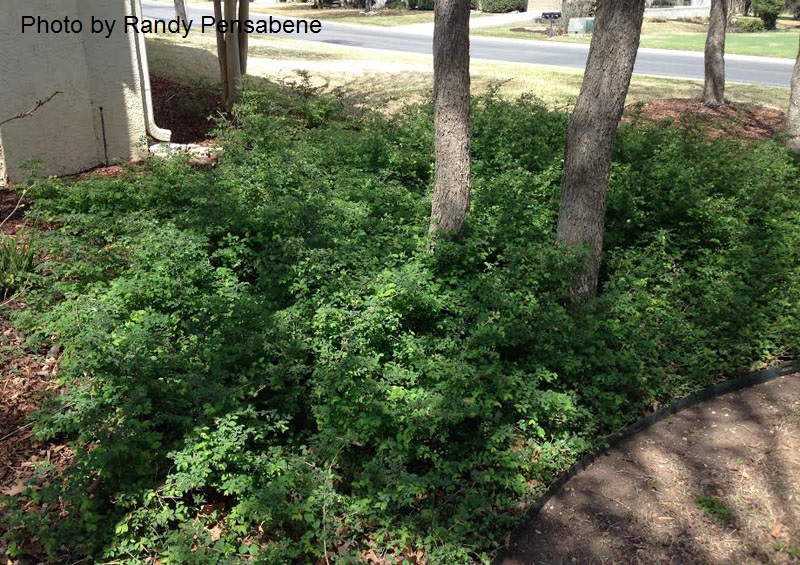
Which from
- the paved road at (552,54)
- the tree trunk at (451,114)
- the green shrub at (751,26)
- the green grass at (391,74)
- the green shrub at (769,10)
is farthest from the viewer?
the green shrub at (769,10)

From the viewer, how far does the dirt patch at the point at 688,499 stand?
3.99 m

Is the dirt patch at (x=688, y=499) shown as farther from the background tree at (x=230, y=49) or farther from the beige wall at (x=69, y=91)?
the background tree at (x=230, y=49)

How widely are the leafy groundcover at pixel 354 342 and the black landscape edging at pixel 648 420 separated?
0.26 feet

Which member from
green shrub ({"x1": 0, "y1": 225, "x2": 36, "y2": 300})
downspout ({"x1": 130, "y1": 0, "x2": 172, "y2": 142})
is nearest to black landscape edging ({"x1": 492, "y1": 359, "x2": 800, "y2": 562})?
green shrub ({"x1": 0, "y1": 225, "x2": 36, "y2": 300})

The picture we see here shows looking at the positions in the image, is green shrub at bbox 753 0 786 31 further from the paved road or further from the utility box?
the utility box

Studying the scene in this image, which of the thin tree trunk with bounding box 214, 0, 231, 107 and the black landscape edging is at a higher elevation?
the thin tree trunk with bounding box 214, 0, 231, 107

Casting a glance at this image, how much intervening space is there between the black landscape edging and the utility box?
6.38 meters

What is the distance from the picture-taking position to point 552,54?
23.6 metres

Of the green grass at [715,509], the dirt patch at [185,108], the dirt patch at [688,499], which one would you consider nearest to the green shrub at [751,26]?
the dirt patch at [185,108]

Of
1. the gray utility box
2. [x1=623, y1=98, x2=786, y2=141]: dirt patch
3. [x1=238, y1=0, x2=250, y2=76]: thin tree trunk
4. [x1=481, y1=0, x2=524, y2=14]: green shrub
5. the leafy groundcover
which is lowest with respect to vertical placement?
the leafy groundcover

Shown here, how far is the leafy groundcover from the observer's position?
156 inches

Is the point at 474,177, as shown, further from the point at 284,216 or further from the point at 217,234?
the point at 217,234

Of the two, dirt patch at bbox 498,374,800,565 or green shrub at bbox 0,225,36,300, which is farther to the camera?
green shrub at bbox 0,225,36,300

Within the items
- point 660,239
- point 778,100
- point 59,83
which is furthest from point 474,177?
point 778,100
